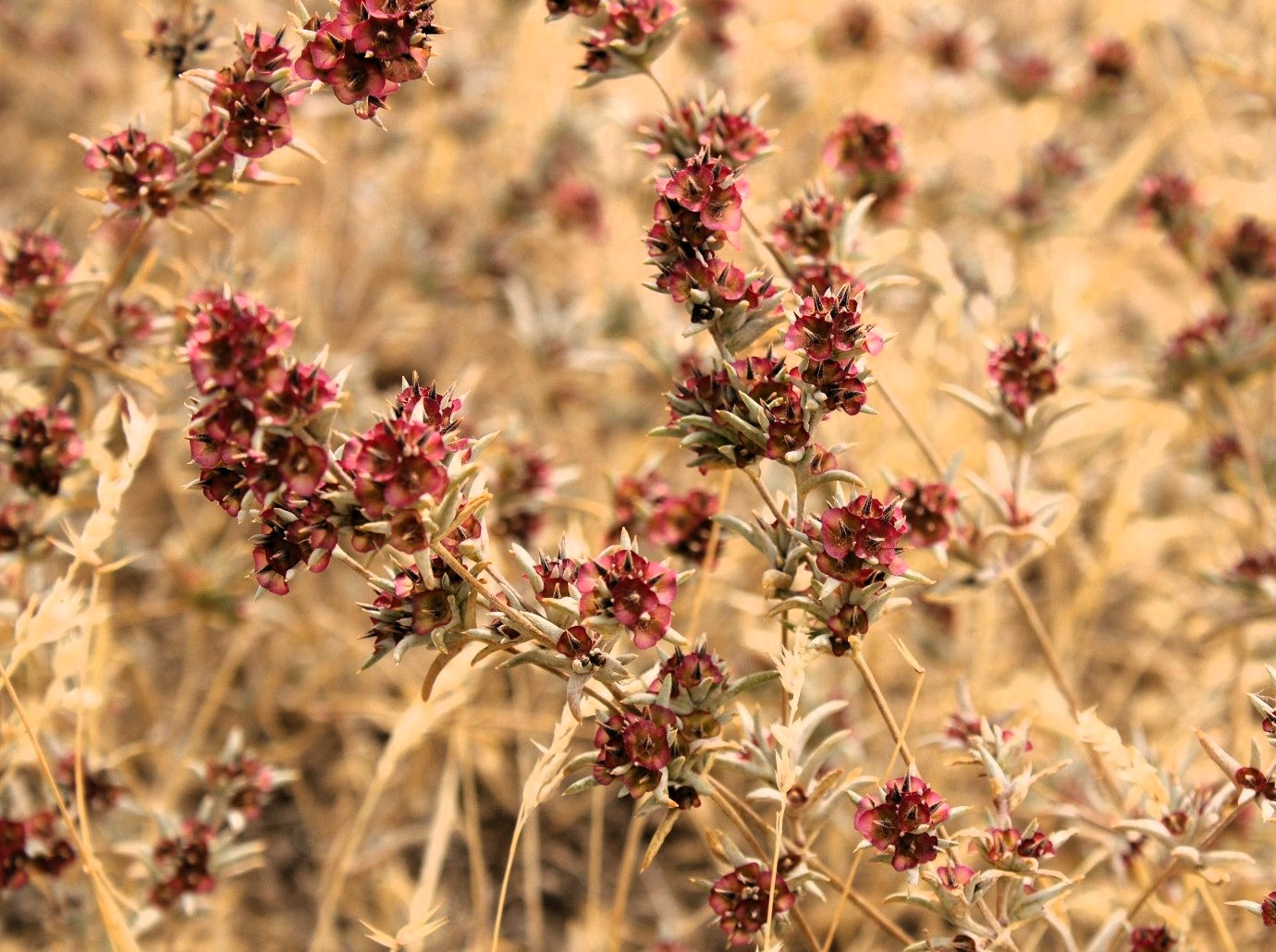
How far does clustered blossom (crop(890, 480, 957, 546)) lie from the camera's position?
4.93 ft

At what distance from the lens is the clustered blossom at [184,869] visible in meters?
1.56

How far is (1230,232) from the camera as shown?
2.12 meters

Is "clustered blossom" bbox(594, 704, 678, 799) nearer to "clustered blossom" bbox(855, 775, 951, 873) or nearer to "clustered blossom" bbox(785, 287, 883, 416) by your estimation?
"clustered blossom" bbox(855, 775, 951, 873)

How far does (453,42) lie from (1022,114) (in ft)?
5.16

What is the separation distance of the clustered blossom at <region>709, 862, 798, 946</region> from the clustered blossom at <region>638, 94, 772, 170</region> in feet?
2.66

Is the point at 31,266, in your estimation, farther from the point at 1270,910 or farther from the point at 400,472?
the point at 1270,910

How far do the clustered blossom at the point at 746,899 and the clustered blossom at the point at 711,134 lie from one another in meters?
0.81

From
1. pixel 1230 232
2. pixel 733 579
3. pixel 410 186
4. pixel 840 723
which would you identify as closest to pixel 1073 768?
pixel 840 723

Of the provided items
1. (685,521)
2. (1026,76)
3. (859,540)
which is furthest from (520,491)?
(1026,76)

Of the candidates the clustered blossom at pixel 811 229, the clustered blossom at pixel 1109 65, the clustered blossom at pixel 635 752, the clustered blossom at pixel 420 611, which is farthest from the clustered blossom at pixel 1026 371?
the clustered blossom at pixel 1109 65

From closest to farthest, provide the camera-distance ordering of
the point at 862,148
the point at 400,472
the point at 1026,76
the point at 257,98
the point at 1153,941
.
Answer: the point at 400,472
the point at 257,98
the point at 1153,941
the point at 862,148
the point at 1026,76

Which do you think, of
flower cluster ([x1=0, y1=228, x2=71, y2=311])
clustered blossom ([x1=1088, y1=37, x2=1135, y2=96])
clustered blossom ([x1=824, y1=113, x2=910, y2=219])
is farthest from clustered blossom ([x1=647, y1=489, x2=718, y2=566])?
clustered blossom ([x1=1088, y1=37, x2=1135, y2=96])

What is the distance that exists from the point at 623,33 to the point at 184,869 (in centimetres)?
123

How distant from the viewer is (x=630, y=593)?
1.11 m
